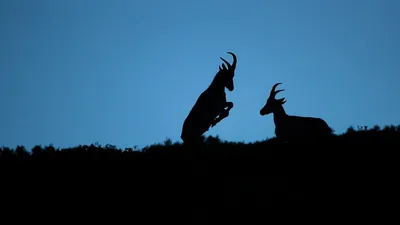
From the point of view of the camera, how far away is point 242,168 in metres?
12.4

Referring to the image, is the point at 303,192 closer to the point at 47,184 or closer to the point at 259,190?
the point at 259,190

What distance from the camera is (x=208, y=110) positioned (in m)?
16.3

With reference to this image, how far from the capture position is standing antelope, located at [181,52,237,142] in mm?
16172

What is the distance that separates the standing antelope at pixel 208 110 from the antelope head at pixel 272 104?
2.46 m

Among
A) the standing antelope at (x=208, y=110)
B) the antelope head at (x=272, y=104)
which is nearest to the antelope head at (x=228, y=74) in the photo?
the standing antelope at (x=208, y=110)

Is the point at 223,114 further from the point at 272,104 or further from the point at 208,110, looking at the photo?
the point at 272,104

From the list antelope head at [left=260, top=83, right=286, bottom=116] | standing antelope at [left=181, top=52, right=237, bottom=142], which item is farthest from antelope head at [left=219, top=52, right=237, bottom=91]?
antelope head at [left=260, top=83, right=286, bottom=116]

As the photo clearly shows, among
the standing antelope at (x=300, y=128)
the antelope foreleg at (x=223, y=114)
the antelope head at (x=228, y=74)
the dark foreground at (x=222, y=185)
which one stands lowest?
the dark foreground at (x=222, y=185)

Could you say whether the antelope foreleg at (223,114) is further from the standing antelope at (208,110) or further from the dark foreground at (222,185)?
the dark foreground at (222,185)

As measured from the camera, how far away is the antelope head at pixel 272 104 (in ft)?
61.2

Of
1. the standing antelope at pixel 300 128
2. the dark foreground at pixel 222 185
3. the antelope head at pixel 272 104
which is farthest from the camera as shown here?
the antelope head at pixel 272 104

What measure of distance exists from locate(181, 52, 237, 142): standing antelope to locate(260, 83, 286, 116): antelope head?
2457mm

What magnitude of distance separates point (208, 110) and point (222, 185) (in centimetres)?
543

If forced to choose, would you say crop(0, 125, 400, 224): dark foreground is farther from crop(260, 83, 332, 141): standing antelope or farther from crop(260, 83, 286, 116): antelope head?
crop(260, 83, 286, 116): antelope head
